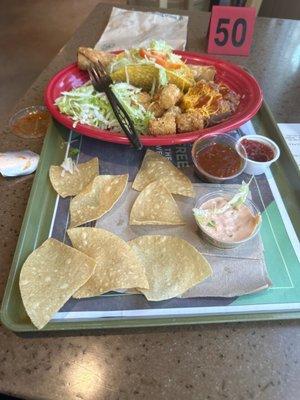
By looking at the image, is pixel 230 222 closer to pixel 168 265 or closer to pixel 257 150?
pixel 168 265

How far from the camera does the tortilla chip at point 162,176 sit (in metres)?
1.09

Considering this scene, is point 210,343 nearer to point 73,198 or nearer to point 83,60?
point 73,198

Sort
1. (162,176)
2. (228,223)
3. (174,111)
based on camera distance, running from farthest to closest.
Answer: (174,111), (162,176), (228,223)

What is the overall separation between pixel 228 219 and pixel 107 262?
377 millimetres

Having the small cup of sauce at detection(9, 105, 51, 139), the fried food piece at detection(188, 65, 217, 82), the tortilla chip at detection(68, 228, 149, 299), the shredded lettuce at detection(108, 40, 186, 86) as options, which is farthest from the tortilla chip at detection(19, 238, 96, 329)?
the fried food piece at detection(188, 65, 217, 82)

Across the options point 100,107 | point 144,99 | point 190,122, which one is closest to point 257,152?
point 190,122

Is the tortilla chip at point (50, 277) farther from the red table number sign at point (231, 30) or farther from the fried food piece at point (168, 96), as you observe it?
the red table number sign at point (231, 30)

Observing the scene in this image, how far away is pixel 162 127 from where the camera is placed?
3.89ft

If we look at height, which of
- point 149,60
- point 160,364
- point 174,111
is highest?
point 149,60

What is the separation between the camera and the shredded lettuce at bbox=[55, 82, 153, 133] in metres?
1.26

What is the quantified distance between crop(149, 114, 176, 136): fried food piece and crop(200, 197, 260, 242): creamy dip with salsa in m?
0.33

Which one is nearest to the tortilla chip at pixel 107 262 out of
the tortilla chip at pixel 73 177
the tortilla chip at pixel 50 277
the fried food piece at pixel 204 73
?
the tortilla chip at pixel 50 277

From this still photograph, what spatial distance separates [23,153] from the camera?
117 centimetres

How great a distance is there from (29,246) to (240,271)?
0.59 metres
